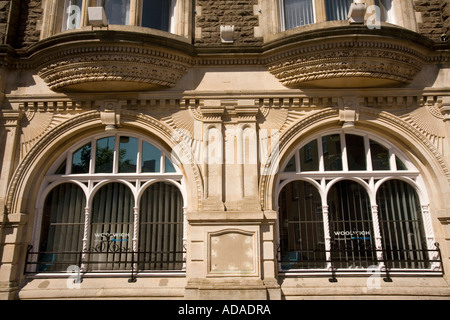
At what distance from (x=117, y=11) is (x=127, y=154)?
3.54 m

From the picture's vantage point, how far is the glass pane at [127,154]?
283 inches

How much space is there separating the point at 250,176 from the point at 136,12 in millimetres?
4681

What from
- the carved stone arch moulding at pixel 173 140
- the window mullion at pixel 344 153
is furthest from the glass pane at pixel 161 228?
the window mullion at pixel 344 153

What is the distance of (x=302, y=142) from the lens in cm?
712

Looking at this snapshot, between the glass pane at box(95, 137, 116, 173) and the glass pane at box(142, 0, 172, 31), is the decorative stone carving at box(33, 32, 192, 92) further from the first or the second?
the glass pane at box(142, 0, 172, 31)

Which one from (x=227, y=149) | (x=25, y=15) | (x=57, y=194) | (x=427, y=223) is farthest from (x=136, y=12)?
(x=427, y=223)

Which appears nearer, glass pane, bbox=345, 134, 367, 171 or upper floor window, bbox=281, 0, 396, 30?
glass pane, bbox=345, 134, 367, 171

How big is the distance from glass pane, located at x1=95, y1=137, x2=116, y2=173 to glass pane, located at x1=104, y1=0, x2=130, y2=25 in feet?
9.48

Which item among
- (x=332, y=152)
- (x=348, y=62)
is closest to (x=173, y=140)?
(x=332, y=152)

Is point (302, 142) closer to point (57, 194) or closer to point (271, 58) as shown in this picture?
point (271, 58)

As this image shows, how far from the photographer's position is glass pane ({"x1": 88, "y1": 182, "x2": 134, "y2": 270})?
6770 millimetres

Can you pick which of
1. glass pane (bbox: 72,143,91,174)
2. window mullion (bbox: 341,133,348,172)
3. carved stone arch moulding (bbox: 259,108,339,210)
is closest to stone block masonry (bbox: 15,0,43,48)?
glass pane (bbox: 72,143,91,174)

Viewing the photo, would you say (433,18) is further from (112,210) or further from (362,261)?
(112,210)

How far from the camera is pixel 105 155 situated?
7.29m
